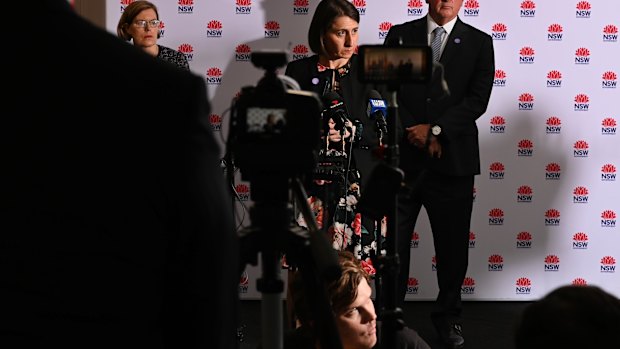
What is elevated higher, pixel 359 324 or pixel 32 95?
pixel 32 95

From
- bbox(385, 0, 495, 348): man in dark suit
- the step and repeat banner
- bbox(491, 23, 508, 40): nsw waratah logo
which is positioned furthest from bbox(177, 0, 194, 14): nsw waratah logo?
bbox(491, 23, 508, 40): nsw waratah logo

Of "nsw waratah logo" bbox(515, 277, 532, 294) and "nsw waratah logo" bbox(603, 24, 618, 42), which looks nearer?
"nsw waratah logo" bbox(603, 24, 618, 42)

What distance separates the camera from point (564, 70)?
4234mm

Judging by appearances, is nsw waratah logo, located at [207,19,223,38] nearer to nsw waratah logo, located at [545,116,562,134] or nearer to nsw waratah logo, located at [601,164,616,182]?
nsw waratah logo, located at [545,116,562,134]

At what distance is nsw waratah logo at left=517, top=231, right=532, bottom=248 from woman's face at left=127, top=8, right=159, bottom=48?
7.47ft

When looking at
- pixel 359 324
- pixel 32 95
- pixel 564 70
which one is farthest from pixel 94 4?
pixel 32 95

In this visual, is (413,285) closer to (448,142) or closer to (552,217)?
(552,217)

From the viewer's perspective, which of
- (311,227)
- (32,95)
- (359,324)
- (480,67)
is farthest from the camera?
(480,67)

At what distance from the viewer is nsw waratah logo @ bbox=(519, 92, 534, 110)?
4.24 m

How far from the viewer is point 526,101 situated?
13.9 feet

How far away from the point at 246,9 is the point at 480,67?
138 cm

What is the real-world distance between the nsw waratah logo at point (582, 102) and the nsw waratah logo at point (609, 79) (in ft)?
0.41

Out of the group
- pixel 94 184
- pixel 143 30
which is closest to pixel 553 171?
pixel 143 30

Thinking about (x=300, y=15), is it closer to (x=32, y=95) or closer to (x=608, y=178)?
(x=608, y=178)
